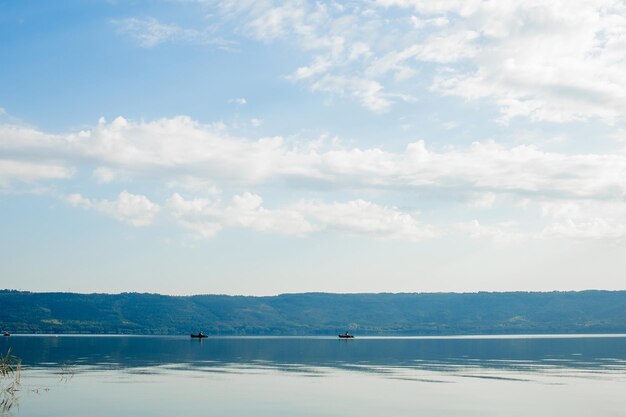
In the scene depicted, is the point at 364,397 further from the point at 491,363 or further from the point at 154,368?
the point at 491,363

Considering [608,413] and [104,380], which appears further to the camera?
[104,380]

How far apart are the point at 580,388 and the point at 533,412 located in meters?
16.5

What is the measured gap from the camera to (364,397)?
2269 inches

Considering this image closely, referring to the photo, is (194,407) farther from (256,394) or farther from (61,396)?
(61,396)

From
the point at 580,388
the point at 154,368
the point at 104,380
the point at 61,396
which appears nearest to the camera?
the point at 61,396

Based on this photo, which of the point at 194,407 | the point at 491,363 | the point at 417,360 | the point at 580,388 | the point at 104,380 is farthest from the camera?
the point at 417,360

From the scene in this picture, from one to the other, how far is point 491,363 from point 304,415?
55802 millimetres

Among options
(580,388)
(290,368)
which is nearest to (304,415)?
(580,388)

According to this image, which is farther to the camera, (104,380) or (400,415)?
(104,380)

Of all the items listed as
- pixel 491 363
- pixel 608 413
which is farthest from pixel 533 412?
pixel 491 363

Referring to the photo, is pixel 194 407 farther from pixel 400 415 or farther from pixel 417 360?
pixel 417 360

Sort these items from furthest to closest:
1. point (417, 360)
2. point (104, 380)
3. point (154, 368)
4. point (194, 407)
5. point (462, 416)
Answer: point (417, 360), point (154, 368), point (104, 380), point (194, 407), point (462, 416)

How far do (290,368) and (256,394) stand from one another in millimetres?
29108

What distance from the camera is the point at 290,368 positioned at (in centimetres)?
8812
